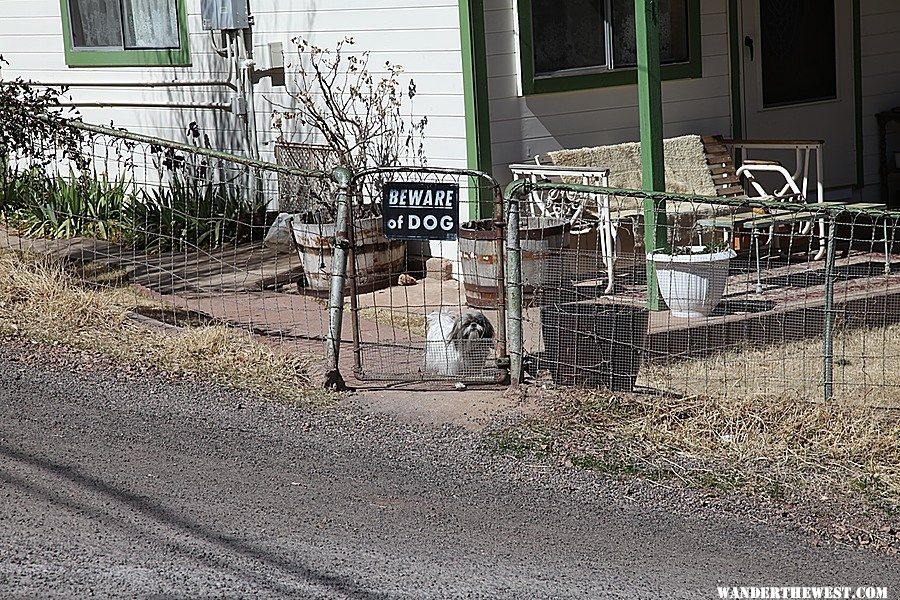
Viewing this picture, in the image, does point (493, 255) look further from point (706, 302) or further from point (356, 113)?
point (356, 113)

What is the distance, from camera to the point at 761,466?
547 cm

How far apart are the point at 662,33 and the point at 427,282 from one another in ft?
8.78

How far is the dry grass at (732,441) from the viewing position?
5.34 meters

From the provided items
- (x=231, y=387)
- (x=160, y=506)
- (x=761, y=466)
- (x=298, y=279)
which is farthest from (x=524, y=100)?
(x=160, y=506)

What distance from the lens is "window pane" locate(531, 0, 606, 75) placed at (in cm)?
920

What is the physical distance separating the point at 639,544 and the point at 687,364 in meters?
2.50

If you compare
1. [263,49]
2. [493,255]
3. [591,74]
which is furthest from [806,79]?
[263,49]

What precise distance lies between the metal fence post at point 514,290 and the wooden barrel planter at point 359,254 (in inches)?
102

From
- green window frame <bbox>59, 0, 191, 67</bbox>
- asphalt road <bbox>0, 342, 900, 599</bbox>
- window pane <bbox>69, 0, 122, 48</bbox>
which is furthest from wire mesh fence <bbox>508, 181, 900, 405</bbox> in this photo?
window pane <bbox>69, 0, 122, 48</bbox>

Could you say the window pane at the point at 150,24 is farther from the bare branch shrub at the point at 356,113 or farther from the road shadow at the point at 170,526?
the road shadow at the point at 170,526

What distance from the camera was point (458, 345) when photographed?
6.68 meters

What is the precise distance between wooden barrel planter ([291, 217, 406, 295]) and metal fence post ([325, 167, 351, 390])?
2.37 metres

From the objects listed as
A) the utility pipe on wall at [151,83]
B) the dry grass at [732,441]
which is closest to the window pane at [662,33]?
the utility pipe on wall at [151,83]

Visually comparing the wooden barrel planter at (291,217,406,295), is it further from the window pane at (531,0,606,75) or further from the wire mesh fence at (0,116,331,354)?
the window pane at (531,0,606,75)
